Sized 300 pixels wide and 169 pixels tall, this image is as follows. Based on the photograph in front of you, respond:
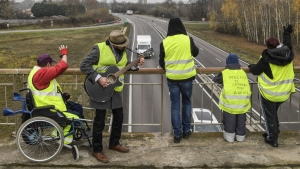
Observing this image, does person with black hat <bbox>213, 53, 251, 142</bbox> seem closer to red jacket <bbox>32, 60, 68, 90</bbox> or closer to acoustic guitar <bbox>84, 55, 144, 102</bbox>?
acoustic guitar <bbox>84, 55, 144, 102</bbox>

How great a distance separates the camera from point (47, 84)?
4.95 m

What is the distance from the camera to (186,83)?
5543 millimetres

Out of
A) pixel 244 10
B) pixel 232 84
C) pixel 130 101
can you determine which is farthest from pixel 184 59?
pixel 244 10

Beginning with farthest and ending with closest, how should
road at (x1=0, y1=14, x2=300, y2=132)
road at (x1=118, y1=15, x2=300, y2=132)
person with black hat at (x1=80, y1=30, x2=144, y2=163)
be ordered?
road at (x1=0, y1=14, x2=300, y2=132) < road at (x1=118, y1=15, x2=300, y2=132) < person with black hat at (x1=80, y1=30, x2=144, y2=163)

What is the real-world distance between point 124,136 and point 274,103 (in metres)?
2.63

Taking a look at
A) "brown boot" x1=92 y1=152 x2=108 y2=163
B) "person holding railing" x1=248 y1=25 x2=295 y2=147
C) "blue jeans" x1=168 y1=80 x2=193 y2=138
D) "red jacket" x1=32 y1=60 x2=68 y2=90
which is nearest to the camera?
"red jacket" x1=32 y1=60 x2=68 y2=90

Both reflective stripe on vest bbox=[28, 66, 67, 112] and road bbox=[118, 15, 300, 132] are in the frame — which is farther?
road bbox=[118, 15, 300, 132]

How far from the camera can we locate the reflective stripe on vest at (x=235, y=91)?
5.63m

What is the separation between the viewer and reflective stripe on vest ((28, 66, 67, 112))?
4898 millimetres

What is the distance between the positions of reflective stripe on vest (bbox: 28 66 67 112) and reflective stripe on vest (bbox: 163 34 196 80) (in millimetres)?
1784

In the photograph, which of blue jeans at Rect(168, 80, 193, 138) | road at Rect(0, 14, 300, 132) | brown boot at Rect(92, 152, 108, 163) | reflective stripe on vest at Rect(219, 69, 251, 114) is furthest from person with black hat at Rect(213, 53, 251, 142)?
road at Rect(0, 14, 300, 132)

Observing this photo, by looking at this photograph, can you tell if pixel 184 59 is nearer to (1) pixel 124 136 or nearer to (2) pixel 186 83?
(2) pixel 186 83

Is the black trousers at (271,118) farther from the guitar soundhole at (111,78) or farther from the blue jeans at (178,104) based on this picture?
the guitar soundhole at (111,78)

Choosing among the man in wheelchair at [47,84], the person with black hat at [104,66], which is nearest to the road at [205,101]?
the person with black hat at [104,66]
